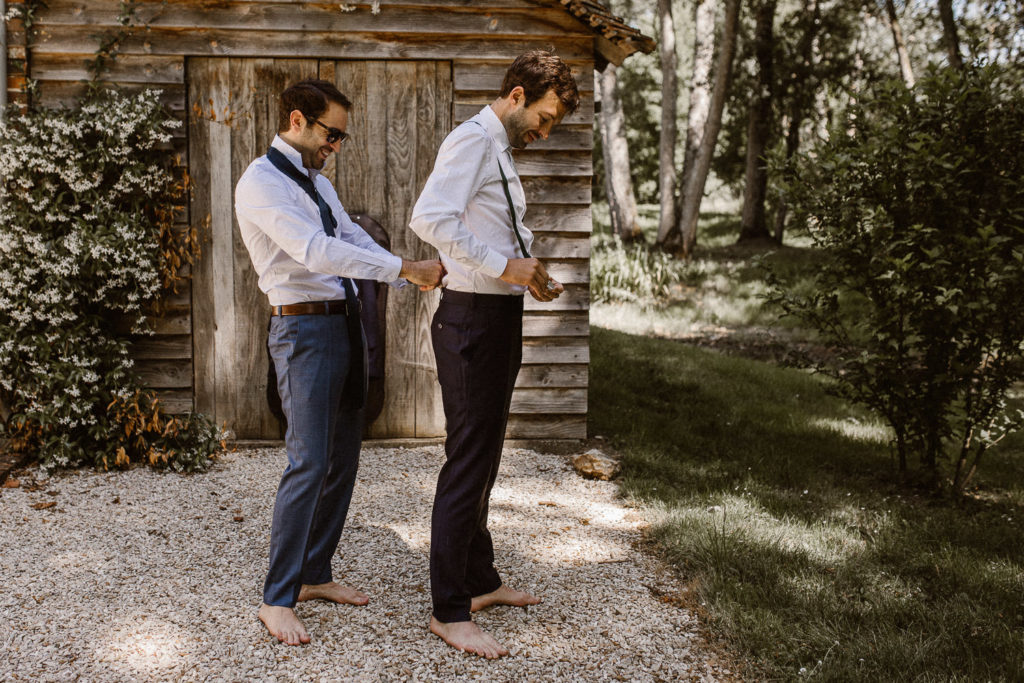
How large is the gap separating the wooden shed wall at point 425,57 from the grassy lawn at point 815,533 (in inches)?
38.0

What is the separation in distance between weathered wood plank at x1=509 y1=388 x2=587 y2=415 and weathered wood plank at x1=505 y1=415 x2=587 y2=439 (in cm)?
4

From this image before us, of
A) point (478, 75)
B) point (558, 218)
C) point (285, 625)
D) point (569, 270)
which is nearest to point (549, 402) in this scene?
point (569, 270)

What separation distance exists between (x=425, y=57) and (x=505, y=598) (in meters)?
3.99

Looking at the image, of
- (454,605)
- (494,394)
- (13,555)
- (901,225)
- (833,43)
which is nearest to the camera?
(494,394)

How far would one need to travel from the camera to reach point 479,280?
3.19 metres

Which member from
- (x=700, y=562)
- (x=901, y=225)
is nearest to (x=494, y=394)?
(x=700, y=562)

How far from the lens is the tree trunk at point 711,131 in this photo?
14695 millimetres

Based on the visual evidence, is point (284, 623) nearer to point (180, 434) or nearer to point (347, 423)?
point (347, 423)

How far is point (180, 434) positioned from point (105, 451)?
0.50m

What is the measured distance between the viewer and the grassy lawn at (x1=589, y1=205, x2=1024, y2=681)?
358 cm

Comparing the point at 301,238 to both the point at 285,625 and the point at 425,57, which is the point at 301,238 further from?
the point at 425,57

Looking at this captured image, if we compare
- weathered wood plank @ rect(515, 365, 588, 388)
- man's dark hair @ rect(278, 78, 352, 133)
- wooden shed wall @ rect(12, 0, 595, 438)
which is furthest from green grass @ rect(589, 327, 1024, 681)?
man's dark hair @ rect(278, 78, 352, 133)

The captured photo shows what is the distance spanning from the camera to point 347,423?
3625 mm

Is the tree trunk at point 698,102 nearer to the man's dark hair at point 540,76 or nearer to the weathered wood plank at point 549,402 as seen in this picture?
the weathered wood plank at point 549,402
